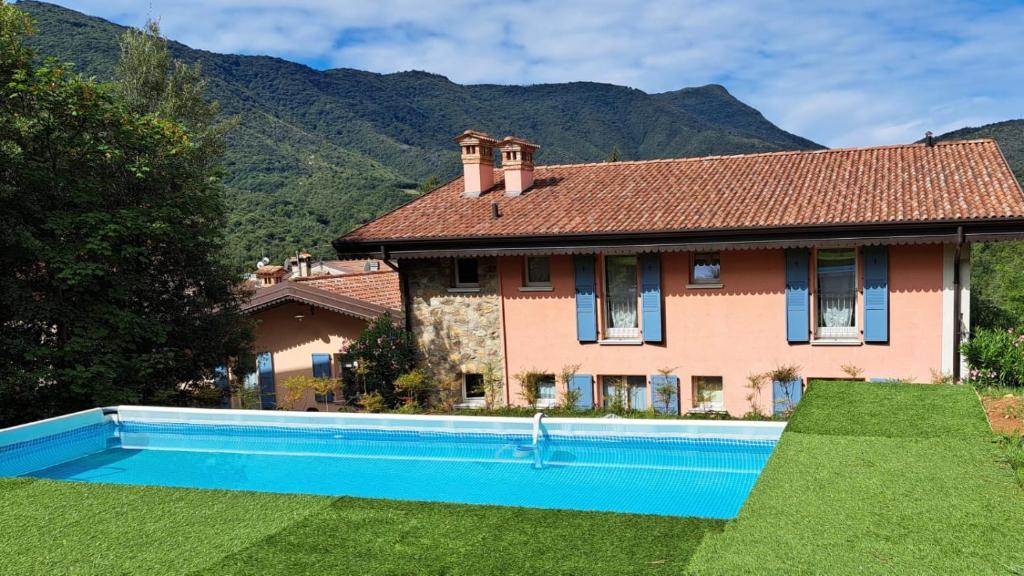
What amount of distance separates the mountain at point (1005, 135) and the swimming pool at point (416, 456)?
5707 centimetres

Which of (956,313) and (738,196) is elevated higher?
(738,196)

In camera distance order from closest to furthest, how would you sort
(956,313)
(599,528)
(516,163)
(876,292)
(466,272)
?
(599,528)
(956,313)
(876,292)
(466,272)
(516,163)

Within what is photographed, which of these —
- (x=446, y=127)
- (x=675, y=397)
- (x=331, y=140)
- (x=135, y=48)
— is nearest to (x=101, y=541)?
(x=675, y=397)

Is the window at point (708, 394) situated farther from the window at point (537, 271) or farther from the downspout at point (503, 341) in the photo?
the downspout at point (503, 341)

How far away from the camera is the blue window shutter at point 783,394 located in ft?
49.2

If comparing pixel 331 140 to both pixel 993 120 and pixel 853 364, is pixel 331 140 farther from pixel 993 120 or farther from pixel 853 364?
pixel 853 364

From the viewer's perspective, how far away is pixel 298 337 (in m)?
19.9

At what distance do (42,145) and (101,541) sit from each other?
9126 mm

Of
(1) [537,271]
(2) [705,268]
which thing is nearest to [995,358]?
(2) [705,268]

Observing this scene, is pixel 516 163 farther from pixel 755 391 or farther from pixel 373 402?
pixel 755 391

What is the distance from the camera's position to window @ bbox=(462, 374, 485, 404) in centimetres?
1739

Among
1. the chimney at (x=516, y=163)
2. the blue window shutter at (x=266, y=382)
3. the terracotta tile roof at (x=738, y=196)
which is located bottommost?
the blue window shutter at (x=266, y=382)

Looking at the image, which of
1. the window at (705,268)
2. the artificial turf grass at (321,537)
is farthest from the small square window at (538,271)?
the artificial turf grass at (321,537)

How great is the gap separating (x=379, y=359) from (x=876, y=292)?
9449mm
